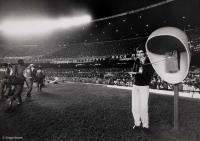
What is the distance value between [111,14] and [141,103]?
17.1 metres

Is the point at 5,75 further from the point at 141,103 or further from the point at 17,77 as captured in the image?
the point at 141,103

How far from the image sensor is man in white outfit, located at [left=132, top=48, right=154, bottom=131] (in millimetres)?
4066

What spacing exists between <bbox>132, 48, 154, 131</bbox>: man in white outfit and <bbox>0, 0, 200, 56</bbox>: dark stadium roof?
337 cm

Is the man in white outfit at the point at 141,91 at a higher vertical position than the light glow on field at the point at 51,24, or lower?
lower

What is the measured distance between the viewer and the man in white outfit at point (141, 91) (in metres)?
4.07

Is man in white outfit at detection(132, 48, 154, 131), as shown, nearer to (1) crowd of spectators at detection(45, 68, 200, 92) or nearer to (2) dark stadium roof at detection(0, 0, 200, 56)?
(2) dark stadium roof at detection(0, 0, 200, 56)

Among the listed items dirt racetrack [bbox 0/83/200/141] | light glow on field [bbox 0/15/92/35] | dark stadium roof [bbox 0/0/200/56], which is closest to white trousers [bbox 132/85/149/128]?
dirt racetrack [bbox 0/83/200/141]

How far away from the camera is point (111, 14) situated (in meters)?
20.0

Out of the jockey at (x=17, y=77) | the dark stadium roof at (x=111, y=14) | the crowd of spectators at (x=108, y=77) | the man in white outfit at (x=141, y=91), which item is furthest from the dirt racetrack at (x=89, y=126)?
the crowd of spectators at (x=108, y=77)

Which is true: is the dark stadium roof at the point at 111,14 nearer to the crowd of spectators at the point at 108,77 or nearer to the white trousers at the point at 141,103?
the white trousers at the point at 141,103

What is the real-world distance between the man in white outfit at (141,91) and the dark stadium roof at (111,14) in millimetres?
3372

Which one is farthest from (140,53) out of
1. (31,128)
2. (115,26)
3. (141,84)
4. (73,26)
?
(73,26)

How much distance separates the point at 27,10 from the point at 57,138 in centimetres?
365

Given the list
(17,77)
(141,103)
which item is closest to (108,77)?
(17,77)
